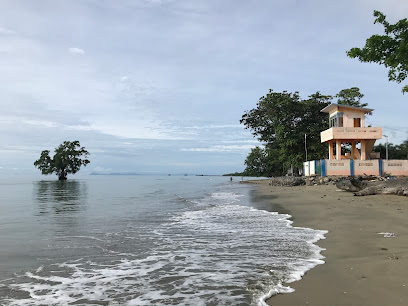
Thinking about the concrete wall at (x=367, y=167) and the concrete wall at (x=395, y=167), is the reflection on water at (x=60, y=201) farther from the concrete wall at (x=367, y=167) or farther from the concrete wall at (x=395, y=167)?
the concrete wall at (x=395, y=167)

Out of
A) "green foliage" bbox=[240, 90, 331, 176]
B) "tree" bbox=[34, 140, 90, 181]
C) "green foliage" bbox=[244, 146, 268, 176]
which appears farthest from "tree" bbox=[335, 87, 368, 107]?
"tree" bbox=[34, 140, 90, 181]

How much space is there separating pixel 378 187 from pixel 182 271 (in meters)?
14.1

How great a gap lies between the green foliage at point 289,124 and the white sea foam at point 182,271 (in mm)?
34590

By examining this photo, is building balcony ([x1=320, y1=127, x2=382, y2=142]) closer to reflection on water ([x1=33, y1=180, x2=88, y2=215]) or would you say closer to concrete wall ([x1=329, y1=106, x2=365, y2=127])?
concrete wall ([x1=329, y1=106, x2=365, y2=127])

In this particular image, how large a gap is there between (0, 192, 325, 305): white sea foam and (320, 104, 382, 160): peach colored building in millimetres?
26640

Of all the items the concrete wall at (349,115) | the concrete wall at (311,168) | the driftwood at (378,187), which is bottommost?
the driftwood at (378,187)

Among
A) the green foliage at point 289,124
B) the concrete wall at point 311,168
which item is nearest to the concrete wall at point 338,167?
the concrete wall at point 311,168

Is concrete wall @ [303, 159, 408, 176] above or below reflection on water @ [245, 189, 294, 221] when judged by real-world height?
above

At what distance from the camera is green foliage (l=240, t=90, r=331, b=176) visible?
4156 cm

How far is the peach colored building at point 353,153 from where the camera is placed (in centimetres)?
2903

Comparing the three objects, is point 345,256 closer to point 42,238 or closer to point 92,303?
point 92,303

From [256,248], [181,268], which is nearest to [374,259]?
[256,248]

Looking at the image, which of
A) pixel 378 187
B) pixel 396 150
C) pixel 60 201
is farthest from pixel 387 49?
pixel 396 150

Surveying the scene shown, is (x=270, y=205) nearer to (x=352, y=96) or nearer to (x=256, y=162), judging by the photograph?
(x=352, y=96)
